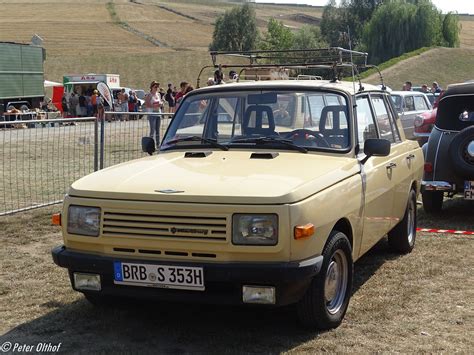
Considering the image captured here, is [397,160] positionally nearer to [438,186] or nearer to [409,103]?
[438,186]

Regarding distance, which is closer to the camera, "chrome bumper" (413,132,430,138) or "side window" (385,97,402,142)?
"side window" (385,97,402,142)

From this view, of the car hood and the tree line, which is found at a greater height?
the tree line

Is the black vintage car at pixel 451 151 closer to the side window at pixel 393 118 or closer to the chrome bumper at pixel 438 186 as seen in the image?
the chrome bumper at pixel 438 186

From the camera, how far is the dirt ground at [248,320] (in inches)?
192

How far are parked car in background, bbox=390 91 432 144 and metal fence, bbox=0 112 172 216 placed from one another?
8.58 m

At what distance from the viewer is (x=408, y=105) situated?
798 inches

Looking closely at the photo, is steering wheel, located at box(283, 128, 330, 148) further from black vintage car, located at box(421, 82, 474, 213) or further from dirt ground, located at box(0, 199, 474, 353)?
black vintage car, located at box(421, 82, 474, 213)

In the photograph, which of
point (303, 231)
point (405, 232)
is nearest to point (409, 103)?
point (405, 232)

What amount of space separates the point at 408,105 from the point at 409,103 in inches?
3.4

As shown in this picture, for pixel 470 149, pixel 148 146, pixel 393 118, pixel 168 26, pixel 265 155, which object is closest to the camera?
pixel 265 155

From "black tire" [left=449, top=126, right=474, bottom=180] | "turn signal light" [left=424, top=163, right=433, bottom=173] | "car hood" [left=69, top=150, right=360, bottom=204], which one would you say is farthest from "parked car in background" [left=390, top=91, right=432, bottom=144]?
"car hood" [left=69, top=150, right=360, bottom=204]

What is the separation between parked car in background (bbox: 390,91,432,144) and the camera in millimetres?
19516

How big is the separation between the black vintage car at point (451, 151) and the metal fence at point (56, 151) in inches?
165

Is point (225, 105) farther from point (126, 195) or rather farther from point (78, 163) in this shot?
point (78, 163)
